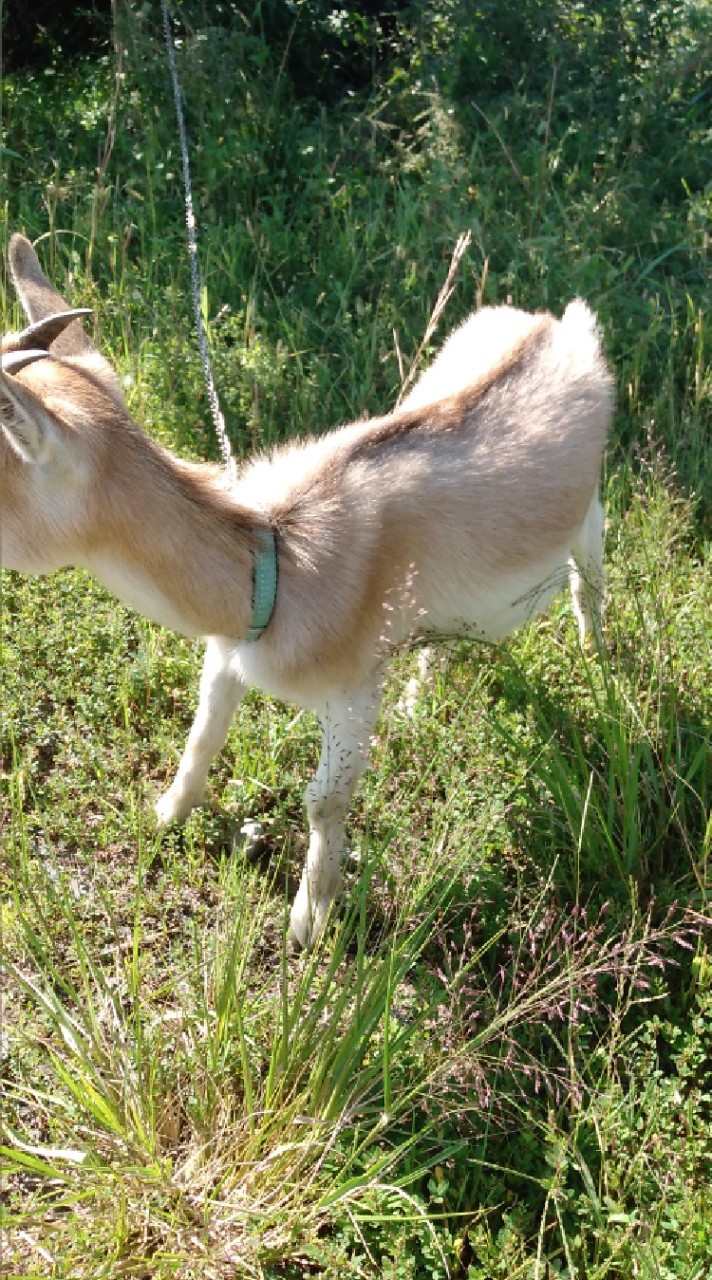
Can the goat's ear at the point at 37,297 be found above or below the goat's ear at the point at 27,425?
above

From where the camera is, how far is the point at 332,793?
3080 mm

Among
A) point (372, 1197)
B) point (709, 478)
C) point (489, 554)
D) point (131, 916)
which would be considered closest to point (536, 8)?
point (709, 478)

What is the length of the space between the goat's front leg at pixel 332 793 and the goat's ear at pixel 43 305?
1001 mm

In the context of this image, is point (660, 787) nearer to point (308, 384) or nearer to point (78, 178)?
point (308, 384)

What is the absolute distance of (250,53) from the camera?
6.31 metres

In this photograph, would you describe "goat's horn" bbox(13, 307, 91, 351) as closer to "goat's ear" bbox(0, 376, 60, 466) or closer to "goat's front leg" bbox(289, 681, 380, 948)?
"goat's ear" bbox(0, 376, 60, 466)

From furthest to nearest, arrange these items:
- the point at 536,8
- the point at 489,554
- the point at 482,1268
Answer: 1. the point at 536,8
2. the point at 489,554
3. the point at 482,1268

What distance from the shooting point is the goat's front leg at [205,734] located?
3.40 metres

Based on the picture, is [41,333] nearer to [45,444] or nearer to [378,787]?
[45,444]

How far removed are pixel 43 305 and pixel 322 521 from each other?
89 centimetres

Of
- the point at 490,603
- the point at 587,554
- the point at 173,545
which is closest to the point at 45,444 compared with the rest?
the point at 173,545

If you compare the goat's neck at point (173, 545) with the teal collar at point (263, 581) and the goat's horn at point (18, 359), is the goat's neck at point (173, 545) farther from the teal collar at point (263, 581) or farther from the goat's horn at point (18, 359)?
the goat's horn at point (18, 359)

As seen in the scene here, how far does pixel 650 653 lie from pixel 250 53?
4.53 m

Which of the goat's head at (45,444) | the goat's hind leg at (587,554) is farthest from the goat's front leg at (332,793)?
the goat's hind leg at (587,554)
